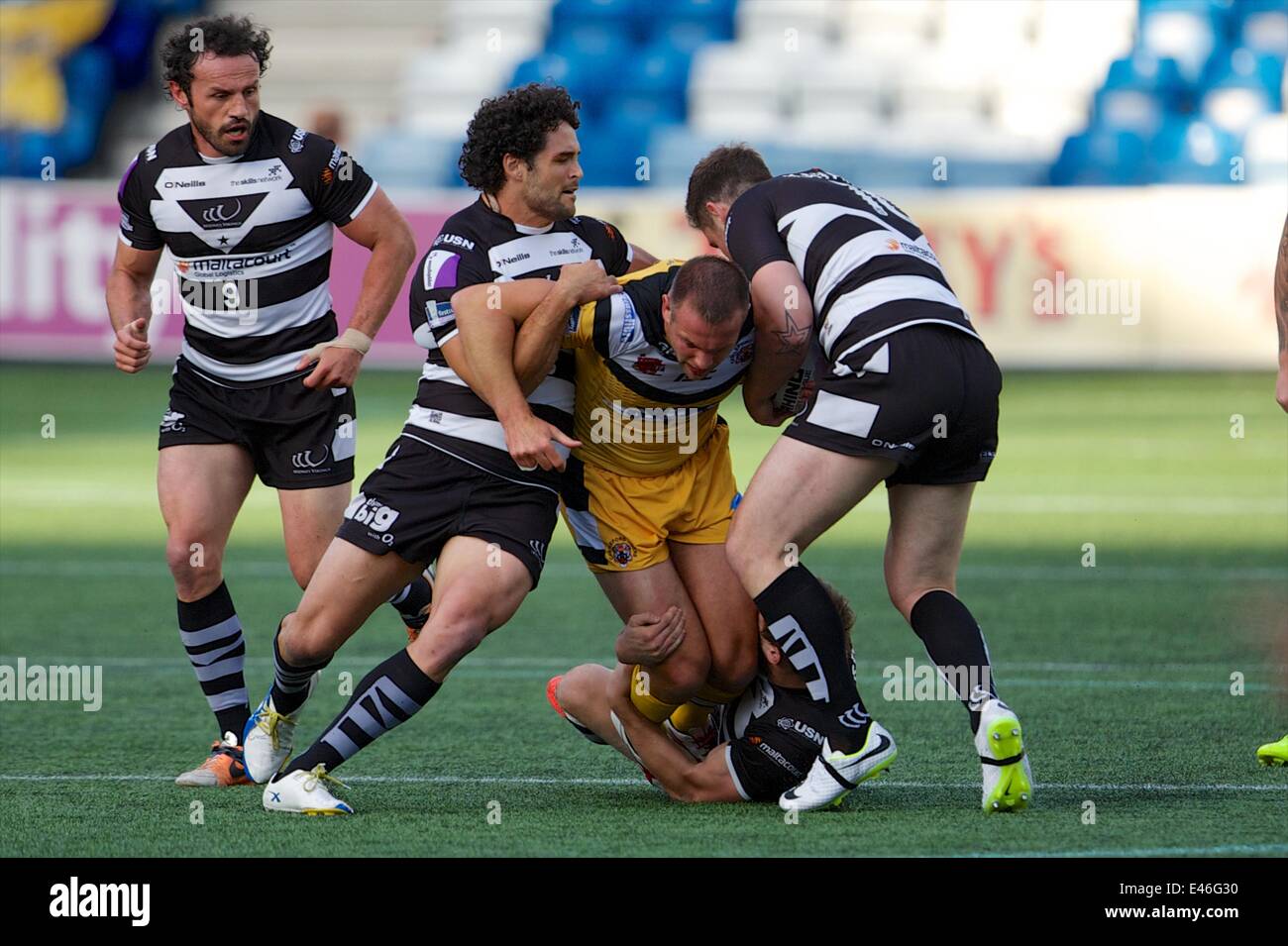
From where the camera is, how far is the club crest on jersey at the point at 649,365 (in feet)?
16.1

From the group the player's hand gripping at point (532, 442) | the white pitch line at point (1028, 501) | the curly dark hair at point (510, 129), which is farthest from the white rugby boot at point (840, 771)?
the white pitch line at point (1028, 501)

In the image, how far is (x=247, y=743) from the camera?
5340 millimetres

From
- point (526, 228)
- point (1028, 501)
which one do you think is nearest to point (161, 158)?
point (526, 228)

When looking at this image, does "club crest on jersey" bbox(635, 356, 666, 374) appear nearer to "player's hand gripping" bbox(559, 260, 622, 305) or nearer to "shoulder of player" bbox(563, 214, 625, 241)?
"player's hand gripping" bbox(559, 260, 622, 305)

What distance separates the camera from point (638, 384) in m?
4.98

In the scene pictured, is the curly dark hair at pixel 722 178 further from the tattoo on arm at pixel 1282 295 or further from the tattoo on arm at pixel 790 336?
the tattoo on arm at pixel 1282 295

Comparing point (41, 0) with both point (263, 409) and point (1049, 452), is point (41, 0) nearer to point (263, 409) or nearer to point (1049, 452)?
point (1049, 452)

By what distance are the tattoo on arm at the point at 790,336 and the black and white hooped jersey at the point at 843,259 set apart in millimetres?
80

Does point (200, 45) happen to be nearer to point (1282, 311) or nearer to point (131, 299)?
point (131, 299)

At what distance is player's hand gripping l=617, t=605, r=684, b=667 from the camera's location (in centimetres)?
495

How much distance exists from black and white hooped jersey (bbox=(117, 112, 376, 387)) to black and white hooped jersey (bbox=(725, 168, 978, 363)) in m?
1.38

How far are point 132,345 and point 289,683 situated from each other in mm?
1143
